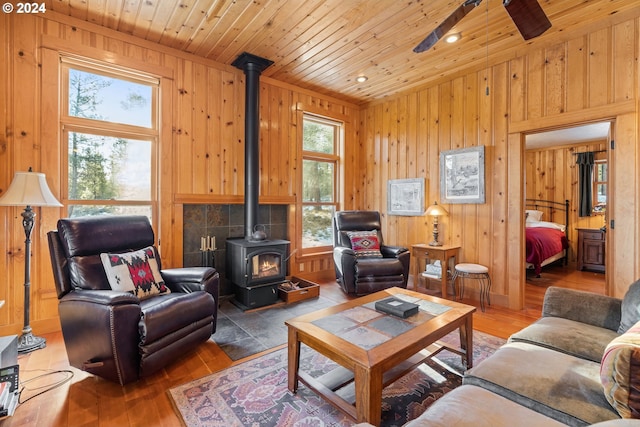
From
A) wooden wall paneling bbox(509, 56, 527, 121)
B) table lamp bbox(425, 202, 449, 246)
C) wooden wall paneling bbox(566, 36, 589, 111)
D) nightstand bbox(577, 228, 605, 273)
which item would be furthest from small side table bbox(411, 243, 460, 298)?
nightstand bbox(577, 228, 605, 273)

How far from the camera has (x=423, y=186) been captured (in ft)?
14.4

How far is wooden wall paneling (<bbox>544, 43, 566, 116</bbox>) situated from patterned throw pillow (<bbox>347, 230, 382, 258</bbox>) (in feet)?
8.12

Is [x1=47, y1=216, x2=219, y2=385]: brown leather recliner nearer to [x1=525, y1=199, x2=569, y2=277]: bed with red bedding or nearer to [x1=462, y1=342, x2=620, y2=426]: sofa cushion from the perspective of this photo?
[x1=462, y1=342, x2=620, y2=426]: sofa cushion

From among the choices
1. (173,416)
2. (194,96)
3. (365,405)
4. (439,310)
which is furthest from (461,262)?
(194,96)

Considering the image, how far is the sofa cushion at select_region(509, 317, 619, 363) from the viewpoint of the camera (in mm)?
1490

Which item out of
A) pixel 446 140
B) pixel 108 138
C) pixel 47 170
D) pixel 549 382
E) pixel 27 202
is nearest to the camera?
pixel 549 382

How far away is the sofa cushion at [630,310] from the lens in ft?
4.99

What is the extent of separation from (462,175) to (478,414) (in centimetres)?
340

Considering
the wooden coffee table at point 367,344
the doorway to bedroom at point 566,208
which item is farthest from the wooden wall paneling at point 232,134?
the doorway to bedroom at point 566,208

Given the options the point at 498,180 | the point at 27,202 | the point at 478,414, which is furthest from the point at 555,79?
the point at 27,202

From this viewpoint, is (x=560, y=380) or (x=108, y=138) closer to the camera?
(x=560, y=380)

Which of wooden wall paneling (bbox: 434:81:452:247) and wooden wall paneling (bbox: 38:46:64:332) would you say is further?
wooden wall paneling (bbox: 434:81:452:247)

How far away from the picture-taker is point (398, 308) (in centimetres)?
201

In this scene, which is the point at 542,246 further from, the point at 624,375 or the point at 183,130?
the point at 183,130
